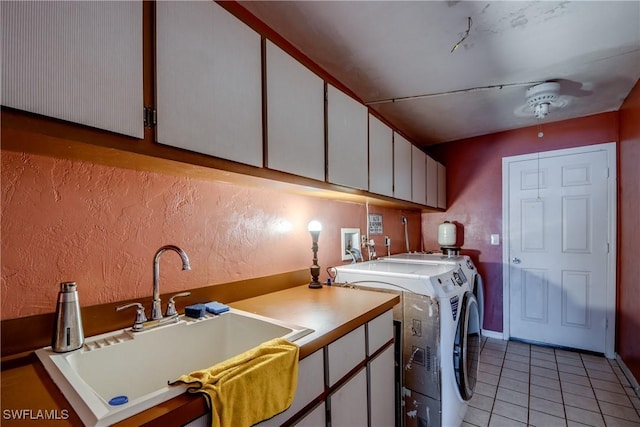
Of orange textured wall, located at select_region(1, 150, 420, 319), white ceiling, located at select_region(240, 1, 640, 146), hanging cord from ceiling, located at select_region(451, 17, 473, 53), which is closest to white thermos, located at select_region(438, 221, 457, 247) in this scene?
white ceiling, located at select_region(240, 1, 640, 146)

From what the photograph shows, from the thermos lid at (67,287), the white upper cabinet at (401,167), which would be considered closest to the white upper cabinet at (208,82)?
the thermos lid at (67,287)

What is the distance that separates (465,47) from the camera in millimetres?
1785

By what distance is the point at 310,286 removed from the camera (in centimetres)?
180

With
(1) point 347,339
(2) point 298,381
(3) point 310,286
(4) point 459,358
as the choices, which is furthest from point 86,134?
(4) point 459,358

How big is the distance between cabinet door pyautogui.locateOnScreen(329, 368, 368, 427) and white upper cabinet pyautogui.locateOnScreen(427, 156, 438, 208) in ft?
7.71

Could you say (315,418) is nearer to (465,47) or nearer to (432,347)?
(432,347)

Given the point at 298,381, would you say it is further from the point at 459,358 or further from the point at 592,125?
the point at 592,125

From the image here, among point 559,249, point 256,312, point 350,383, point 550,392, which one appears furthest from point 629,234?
point 256,312

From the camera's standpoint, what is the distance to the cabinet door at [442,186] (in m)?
3.56

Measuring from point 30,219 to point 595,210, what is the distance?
4183mm

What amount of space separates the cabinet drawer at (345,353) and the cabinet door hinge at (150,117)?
0.95 meters

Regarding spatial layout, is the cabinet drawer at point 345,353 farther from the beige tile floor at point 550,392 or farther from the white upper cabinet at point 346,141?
the beige tile floor at point 550,392

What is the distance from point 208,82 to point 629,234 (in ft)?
11.3

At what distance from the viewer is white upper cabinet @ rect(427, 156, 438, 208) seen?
3.21m
